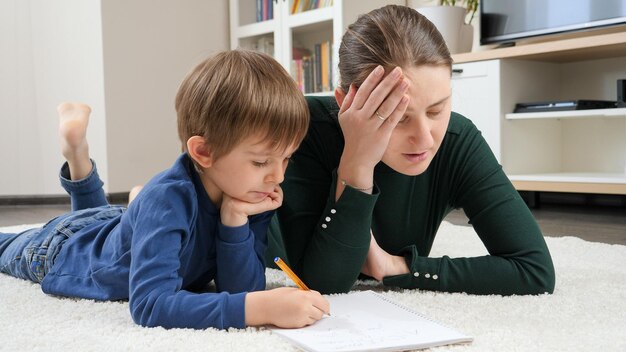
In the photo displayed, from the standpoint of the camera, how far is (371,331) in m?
0.89

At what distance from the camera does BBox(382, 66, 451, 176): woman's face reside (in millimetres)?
1005

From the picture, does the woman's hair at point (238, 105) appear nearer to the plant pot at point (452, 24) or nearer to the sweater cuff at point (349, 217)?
the sweater cuff at point (349, 217)

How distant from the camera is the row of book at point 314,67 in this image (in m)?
3.48

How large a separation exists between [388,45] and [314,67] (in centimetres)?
254

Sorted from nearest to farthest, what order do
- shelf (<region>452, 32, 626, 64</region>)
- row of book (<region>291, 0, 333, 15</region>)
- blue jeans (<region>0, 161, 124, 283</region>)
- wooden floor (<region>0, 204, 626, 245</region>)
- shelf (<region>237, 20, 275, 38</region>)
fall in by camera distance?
blue jeans (<region>0, 161, 124, 283</region>)
wooden floor (<region>0, 204, 626, 245</region>)
shelf (<region>452, 32, 626, 64</region>)
row of book (<region>291, 0, 333, 15</region>)
shelf (<region>237, 20, 275, 38</region>)

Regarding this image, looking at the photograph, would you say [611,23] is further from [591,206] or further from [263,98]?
[263,98]

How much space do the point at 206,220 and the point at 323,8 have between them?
2.50 meters

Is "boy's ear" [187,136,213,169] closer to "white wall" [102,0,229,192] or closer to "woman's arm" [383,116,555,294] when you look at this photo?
"woman's arm" [383,116,555,294]

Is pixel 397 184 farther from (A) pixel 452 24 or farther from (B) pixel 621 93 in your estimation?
(A) pixel 452 24

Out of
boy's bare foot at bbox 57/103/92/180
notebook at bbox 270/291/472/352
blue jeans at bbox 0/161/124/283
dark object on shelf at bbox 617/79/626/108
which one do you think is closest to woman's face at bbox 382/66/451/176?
notebook at bbox 270/291/472/352

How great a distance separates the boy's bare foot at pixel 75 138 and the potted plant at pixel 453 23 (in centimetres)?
176

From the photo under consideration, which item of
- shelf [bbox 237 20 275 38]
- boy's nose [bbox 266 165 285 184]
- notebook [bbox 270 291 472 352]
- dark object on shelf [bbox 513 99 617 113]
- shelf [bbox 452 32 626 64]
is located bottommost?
Result: notebook [bbox 270 291 472 352]

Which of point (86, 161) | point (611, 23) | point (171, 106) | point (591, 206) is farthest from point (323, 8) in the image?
point (86, 161)

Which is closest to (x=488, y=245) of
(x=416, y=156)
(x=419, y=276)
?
(x=419, y=276)
